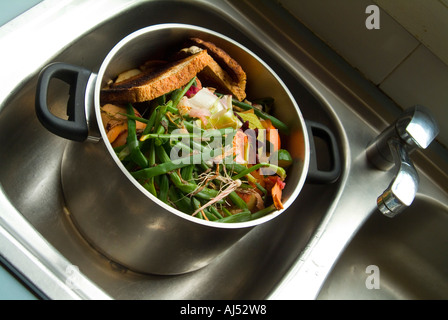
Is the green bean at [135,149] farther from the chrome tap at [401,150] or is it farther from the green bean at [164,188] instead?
the chrome tap at [401,150]

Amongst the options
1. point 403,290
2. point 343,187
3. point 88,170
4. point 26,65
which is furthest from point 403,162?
point 26,65

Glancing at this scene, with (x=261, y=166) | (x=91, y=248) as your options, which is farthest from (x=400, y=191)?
(x=91, y=248)

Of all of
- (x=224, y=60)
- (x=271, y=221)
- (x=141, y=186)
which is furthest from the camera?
(x=271, y=221)

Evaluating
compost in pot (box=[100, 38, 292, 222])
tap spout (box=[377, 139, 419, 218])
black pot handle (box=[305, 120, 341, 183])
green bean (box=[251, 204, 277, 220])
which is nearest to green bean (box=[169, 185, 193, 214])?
compost in pot (box=[100, 38, 292, 222])

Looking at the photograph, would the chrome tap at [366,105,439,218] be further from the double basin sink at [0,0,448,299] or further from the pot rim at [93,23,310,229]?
the pot rim at [93,23,310,229]

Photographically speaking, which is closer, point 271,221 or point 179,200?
point 179,200

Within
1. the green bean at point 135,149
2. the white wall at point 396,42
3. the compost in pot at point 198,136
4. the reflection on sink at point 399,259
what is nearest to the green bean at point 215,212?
the compost in pot at point 198,136

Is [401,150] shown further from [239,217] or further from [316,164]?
[239,217]
